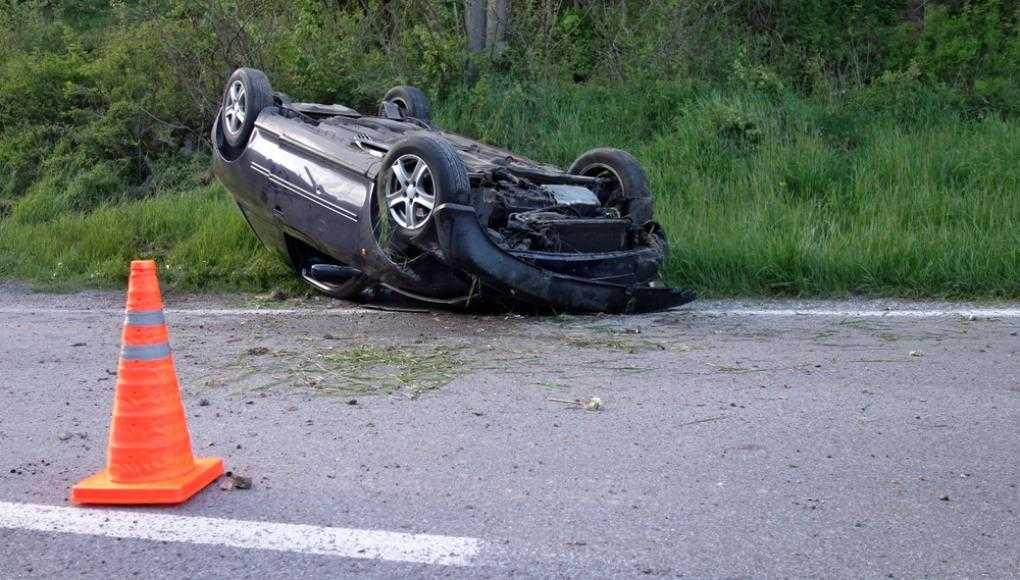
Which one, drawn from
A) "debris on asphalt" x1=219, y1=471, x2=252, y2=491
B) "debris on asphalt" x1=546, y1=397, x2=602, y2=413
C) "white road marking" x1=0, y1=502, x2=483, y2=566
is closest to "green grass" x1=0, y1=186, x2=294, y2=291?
"debris on asphalt" x1=546, y1=397, x2=602, y2=413

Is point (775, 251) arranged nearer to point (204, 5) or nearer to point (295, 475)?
point (295, 475)

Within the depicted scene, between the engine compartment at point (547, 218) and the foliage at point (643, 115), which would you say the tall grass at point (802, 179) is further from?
the engine compartment at point (547, 218)

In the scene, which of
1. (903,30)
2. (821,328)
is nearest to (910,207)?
(821,328)

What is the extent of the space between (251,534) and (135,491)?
0.53 m

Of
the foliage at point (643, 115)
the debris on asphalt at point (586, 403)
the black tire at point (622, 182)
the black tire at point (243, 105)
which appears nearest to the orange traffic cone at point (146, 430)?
the debris on asphalt at point (586, 403)

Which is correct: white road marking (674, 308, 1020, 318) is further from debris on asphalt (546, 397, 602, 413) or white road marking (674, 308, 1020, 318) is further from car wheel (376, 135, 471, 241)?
debris on asphalt (546, 397, 602, 413)

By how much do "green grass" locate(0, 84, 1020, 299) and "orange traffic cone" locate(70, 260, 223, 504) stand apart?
5.12 m

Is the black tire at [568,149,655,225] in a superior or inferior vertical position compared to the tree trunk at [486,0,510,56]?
inferior

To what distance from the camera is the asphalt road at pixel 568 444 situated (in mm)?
3512

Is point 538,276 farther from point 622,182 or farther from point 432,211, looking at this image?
point 622,182

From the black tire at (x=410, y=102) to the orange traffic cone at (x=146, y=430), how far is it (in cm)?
546

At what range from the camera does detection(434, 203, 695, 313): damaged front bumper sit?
658cm

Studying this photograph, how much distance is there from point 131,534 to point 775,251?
5.98 m

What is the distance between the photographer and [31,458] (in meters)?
4.50
